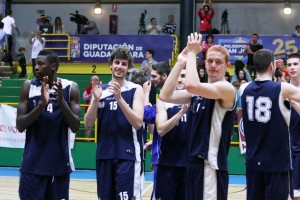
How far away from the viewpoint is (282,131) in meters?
6.20

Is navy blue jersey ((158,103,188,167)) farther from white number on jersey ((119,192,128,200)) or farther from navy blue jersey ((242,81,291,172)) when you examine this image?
navy blue jersey ((242,81,291,172))

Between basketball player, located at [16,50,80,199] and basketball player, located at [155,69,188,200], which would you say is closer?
basketball player, located at [16,50,80,199]

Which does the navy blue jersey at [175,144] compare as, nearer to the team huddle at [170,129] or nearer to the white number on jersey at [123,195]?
the team huddle at [170,129]

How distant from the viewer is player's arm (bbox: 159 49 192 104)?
5.62 meters

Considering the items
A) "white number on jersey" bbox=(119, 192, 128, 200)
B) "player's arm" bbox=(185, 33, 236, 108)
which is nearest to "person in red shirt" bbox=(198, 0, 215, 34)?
"white number on jersey" bbox=(119, 192, 128, 200)

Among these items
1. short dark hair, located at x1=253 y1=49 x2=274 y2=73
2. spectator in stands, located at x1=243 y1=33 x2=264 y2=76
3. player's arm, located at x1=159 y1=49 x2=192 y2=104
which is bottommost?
player's arm, located at x1=159 y1=49 x2=192 y2=104

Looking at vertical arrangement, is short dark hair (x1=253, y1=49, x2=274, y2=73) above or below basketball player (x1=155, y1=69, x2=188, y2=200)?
above

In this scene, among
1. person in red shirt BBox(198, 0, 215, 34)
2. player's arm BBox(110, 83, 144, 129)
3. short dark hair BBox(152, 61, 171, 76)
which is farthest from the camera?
person in red shirt BBox(198, 0, 215, 34)

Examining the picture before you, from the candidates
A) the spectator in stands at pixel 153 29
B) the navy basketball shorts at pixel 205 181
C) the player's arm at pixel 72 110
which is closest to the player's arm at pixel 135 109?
the player's arm at pixel 72 110

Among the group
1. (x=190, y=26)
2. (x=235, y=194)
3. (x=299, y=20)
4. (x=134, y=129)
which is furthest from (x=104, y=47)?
(x=134, y=129)

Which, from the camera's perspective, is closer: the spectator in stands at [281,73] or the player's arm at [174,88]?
the player's arm at [174,88]

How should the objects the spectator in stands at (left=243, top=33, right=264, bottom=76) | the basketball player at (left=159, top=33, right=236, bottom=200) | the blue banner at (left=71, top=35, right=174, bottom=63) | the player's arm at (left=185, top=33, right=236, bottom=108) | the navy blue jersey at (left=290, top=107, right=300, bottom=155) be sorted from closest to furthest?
the player's arm at (left=185, top=33, right=236, bottom=108) < the basketball player at (left=159, top=33, right=236, bottom=200) < the navy blue jersey at (left=290, top=107, right=300, bottom=155) < the spectator in stands at (left=243, top=33, right=264, bottom=76) < the blue banner at (left=71, top=35, right=174, bottom=63)

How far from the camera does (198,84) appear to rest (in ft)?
17.3

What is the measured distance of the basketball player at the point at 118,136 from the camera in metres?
6.38
